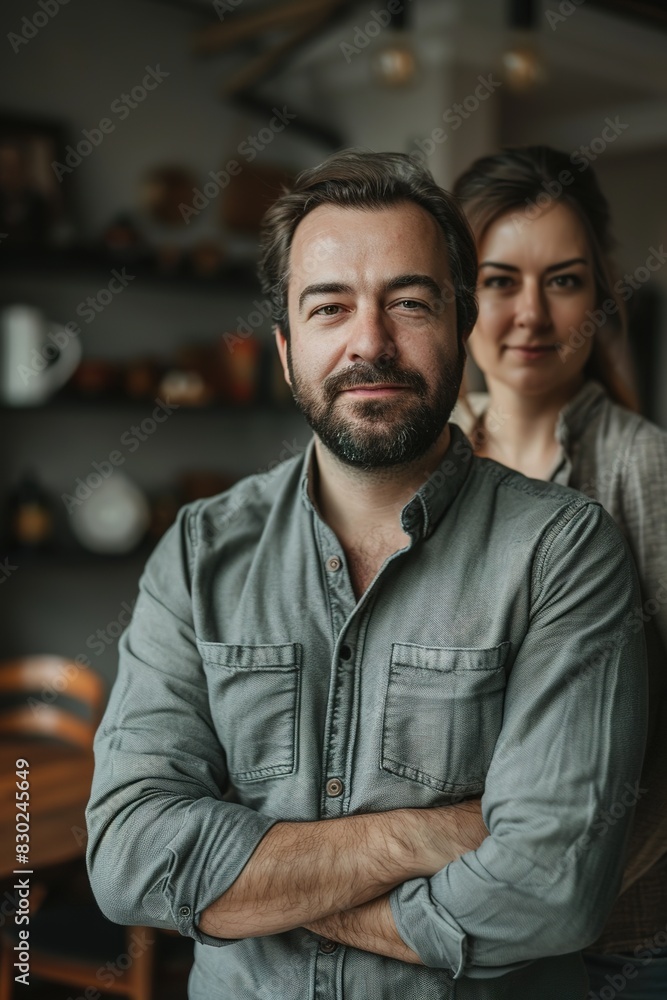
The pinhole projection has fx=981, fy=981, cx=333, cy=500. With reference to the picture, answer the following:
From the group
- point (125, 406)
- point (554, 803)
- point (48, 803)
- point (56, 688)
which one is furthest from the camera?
point (125, 406)

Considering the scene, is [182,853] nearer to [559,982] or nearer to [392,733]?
[392,733]

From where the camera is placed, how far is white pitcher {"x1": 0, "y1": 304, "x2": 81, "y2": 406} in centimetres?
390

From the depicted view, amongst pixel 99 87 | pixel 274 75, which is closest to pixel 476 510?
pixel 99 87

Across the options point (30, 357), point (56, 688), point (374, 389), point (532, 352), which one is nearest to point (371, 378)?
point (374, 389)

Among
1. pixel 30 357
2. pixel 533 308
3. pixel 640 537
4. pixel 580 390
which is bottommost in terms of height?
pixel 640 537

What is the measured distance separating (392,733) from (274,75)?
414 cm

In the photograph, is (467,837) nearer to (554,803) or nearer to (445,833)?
(445,833)

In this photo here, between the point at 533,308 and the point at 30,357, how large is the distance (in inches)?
111

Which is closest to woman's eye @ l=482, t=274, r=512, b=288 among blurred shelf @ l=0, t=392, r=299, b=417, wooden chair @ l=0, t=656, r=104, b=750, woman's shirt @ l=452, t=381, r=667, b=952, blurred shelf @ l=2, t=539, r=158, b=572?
woman's shirt @ l=452, t=381, r=667, b=952

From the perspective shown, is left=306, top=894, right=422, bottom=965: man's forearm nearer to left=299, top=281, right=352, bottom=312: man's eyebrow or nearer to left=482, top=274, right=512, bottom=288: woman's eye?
left=299, top=281, right=352, bottom=312: man's eyebrow

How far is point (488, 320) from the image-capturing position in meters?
1.64

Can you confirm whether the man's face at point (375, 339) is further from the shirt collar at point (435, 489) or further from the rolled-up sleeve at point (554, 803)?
the rolled-up sleeve at point (554, 803)

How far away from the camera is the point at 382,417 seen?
1.35m

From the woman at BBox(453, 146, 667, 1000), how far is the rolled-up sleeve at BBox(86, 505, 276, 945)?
59 centimetres
